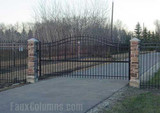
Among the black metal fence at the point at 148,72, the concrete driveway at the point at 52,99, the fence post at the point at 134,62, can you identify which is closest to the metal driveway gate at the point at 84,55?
the fence post at the point at 134,62

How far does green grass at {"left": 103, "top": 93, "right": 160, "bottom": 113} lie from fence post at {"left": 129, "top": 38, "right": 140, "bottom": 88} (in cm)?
162

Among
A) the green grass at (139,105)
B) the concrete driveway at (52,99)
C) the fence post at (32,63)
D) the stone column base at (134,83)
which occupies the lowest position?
the green grass at (139,105)

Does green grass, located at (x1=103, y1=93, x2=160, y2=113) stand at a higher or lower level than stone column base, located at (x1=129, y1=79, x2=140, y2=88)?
lower

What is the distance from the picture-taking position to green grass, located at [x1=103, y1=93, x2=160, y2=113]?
5469mm

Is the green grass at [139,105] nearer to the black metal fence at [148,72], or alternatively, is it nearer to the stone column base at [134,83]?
the stone column base at [134,83]

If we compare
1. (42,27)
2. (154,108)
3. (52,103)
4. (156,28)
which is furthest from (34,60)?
(156,28)

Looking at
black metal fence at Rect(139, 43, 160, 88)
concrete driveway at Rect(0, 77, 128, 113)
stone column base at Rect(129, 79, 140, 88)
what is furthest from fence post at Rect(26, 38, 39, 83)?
black metal fence at Rect(139, 43, 160, 88)

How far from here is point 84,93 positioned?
730 centimetres

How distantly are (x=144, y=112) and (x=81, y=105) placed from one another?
5.55ft

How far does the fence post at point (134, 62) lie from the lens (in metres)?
8.54

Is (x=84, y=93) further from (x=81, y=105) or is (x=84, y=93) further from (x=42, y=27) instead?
(x=42, y=27)

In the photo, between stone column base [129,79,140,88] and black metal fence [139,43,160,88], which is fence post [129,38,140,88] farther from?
black metal fence [139,43,160,88]

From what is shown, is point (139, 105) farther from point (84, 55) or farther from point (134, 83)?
point (84, 55)

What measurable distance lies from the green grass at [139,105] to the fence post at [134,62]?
1.62 meters
